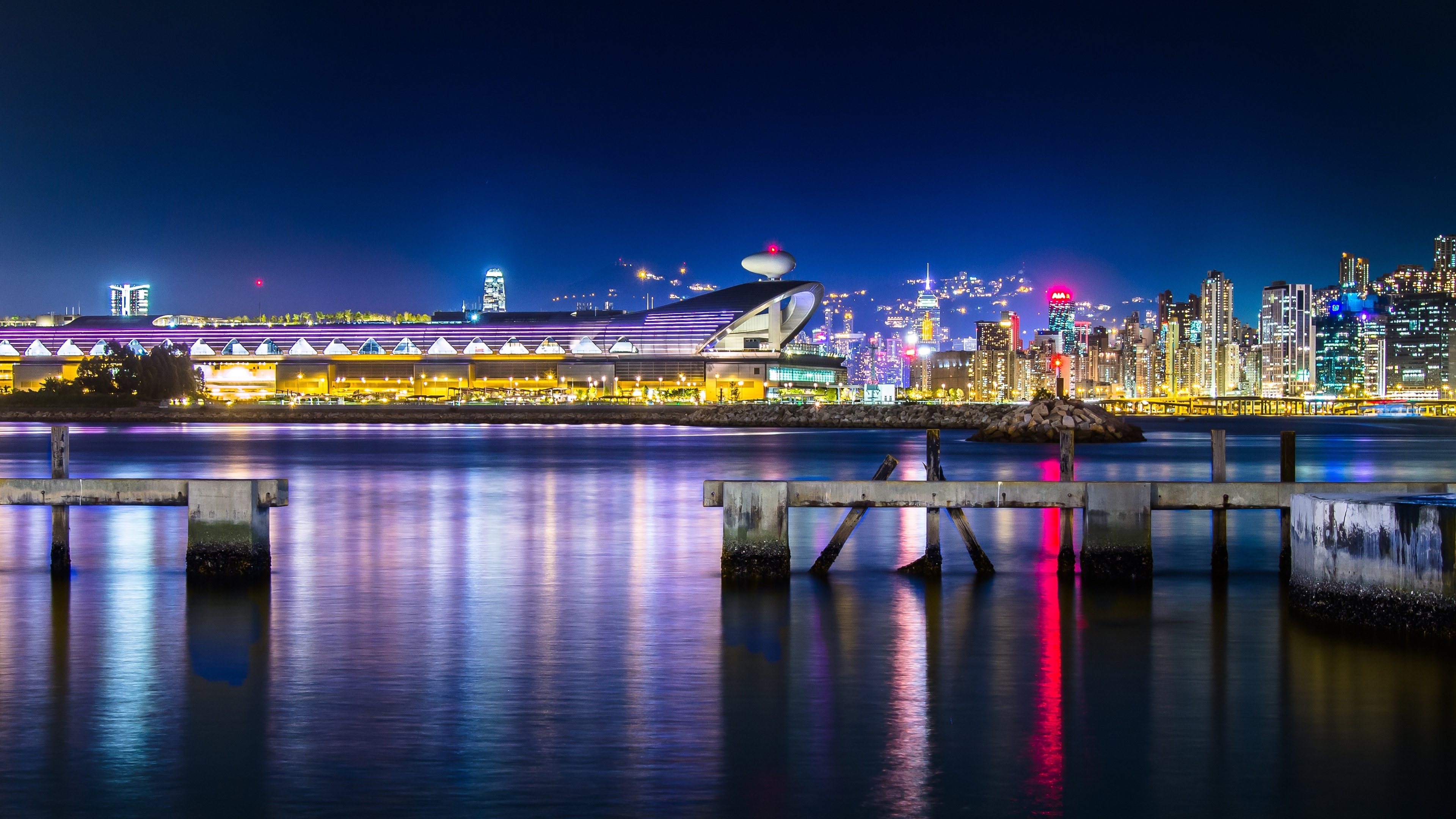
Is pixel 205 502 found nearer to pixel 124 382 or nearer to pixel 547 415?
pixel 547 415

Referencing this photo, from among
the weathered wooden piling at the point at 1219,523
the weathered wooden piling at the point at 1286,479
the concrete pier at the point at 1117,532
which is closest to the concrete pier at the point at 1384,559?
the concrete pier at the point at 1117,532

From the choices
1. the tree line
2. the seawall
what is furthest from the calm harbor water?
the tree line

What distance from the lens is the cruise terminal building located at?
165 m

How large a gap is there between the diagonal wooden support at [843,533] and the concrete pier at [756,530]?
1138 mm

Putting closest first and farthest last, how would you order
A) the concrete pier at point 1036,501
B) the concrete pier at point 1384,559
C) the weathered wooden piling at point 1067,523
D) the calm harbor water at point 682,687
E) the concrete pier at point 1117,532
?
1. the calm harbor water at point 682,687
2. the concrete pier at point 1384,559
3. the concrete pier at point 1036,501
4. the concrete pier at point 1117,532
5. the weathered wooden piling at point 1067,523

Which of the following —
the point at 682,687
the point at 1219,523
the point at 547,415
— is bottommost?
the point at 682,687

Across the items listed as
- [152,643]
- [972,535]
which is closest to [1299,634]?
[972,535]

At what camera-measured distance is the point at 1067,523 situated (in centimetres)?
1778

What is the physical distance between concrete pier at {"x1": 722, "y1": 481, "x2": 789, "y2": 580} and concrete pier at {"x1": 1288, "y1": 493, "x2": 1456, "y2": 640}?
6.02 metres

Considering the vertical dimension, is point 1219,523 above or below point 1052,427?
below

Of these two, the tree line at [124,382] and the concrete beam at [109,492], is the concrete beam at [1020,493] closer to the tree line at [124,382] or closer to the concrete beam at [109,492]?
the concrete beam at [109,492]

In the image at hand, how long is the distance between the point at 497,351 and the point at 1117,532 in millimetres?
161263

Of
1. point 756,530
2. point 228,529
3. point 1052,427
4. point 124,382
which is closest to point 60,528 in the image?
point 228,529

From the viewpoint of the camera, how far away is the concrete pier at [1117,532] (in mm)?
16234
